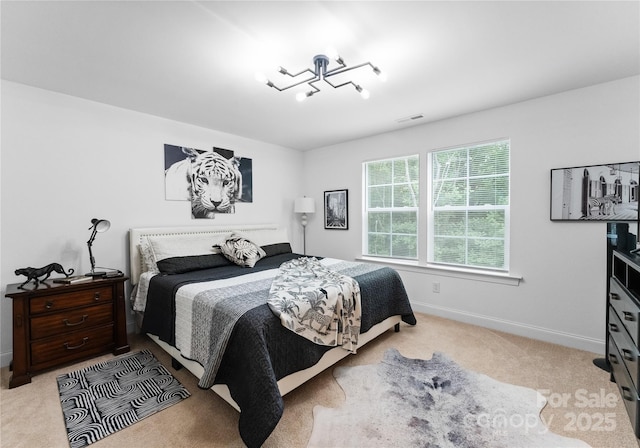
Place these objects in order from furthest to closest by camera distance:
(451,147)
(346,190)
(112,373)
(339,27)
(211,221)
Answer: (346,190), (211,221), (451,147), (112,373), (339,27)

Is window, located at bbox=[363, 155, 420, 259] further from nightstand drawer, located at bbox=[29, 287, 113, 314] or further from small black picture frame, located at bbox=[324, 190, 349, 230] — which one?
nightstand drawer, located at bbox=[29, 287, 113, 314]

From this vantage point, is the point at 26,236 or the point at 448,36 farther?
the point at 26,236

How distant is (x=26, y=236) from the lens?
2.41m

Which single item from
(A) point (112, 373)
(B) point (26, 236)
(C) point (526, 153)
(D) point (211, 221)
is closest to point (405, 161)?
(C) point (526, 153)

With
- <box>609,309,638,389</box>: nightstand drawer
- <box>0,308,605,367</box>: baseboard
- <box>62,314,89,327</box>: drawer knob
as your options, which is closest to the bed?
<box>62,314,89,327</box>: drawer knob

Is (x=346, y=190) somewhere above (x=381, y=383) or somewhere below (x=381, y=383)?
above

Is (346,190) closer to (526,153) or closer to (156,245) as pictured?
(526,153)

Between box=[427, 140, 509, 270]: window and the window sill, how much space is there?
4.7 inches

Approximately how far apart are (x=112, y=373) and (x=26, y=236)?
1.42 metres

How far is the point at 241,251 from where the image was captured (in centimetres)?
312

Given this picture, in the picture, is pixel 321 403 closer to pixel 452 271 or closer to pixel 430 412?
pixel 430 412

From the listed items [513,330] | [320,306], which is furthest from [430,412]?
[513,330]

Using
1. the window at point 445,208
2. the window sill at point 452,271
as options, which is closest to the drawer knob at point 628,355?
the window sill at point 452,271

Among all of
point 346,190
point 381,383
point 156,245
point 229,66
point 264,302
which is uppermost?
point 229,66
